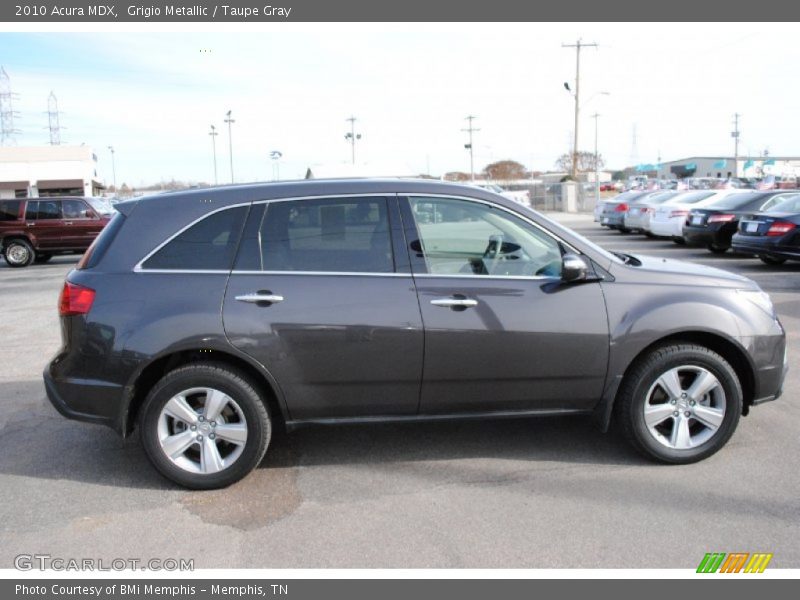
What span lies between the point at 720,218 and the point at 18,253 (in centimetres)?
1735

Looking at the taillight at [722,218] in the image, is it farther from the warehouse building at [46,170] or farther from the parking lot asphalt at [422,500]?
the warehouse building at [46,170]

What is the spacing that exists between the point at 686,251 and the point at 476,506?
15.3 m

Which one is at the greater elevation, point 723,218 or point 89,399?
point 723,218

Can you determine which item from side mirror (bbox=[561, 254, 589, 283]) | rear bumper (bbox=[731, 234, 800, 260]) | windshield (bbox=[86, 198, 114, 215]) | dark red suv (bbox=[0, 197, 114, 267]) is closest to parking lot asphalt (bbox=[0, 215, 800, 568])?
side mirror (bbox=[561, 254, 589, 283])

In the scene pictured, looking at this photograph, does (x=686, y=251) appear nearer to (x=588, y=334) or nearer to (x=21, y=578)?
(x=588, y=334)

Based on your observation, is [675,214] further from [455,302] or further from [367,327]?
[367,327]

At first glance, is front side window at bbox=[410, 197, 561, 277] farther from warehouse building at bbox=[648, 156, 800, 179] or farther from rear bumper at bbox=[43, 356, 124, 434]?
warehouse building at bbox=[648, 156, 800, 179]

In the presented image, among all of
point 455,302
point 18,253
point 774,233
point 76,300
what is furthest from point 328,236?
point 18,253

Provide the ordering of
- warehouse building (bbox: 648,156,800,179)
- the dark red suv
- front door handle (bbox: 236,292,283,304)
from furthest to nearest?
warehouse building (bbox: 648,156,800,179) → the dark red suv → front door handle (bbox: 236,292,283,304)

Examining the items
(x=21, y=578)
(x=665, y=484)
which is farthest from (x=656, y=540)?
(x=21, y=578)

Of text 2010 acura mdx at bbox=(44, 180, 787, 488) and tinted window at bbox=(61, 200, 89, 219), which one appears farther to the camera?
tinted window at bbox=(61, 200, 89, 219)

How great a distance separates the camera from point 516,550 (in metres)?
3.49

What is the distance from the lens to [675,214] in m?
18.8

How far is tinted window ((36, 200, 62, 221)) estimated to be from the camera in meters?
18.6
